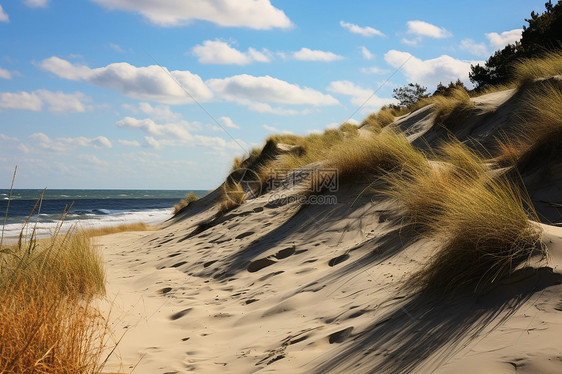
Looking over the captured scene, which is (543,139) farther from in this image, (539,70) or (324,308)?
(539,70)

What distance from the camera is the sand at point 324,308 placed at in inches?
85.4

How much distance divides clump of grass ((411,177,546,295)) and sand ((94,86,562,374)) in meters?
0.10

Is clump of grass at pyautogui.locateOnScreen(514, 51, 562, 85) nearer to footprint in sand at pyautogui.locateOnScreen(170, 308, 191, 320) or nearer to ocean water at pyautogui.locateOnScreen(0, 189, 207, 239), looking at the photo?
footprint in sand at pyautogui.locateOnScreen(170, 308, 191, 320)

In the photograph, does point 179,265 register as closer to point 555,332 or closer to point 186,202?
point 555,332

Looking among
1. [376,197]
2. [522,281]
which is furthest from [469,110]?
[522,281]

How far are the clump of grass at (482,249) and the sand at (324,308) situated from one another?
99 mm

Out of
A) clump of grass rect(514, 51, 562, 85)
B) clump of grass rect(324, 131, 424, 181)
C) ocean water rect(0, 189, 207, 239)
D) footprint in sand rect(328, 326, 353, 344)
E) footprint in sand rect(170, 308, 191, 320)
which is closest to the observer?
footprint in sand rect(328, 326, 353, 344)

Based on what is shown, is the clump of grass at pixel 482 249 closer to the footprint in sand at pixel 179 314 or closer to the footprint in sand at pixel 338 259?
the footprint in sand at pixel 338 259

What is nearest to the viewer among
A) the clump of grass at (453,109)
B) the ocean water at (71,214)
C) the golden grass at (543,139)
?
the golden grass at (543,139)

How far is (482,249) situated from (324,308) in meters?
1.34

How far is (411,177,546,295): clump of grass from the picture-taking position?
8.66 ft

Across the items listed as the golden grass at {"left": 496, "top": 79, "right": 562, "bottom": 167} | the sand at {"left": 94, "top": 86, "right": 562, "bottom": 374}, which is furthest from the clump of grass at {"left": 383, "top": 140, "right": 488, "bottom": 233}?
the golden grass at {"left": 496, "top": 79, "right": 562, "bottom": 167}

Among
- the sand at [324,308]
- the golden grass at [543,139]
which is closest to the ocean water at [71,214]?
the sand at [324,308]

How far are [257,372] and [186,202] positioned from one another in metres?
13.4
